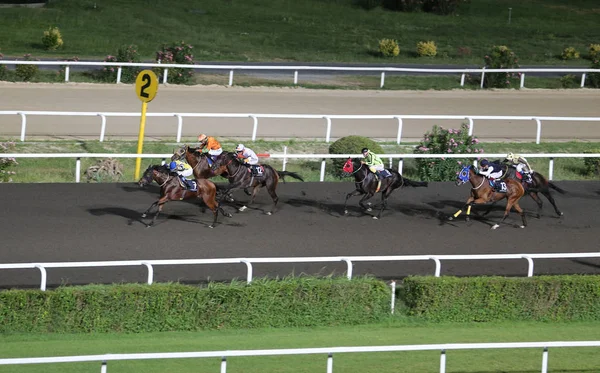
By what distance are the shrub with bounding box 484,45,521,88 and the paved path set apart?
0.51m

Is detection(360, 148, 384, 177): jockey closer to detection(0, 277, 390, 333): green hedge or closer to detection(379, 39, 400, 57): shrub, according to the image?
detection(0, 277, 390, 333): green hedge

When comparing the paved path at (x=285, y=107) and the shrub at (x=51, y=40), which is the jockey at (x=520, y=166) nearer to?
the paved path at (x=285, y=107)

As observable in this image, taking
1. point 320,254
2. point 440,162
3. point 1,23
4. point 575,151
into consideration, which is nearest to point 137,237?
point 320,254

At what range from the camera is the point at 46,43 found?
28859 mm

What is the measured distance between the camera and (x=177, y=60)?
74.8ft

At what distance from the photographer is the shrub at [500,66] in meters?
A: 24.4


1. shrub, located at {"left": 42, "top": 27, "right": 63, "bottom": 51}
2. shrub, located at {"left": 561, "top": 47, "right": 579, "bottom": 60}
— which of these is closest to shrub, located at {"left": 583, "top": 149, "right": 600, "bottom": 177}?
shrub, located at {"left": 561, "top": 47, "right": 579, "bottom": 60}

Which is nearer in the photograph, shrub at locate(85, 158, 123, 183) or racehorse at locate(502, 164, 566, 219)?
racehorse at locate(502, 164, 566, 219)

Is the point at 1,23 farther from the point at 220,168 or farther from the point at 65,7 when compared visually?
the point at 220,168

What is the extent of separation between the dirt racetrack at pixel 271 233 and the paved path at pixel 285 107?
365 cm

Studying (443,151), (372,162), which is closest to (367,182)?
(372,162)

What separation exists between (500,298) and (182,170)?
4.33 meters

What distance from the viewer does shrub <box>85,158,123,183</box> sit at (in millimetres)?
15633

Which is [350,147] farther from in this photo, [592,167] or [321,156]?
[592,167]
